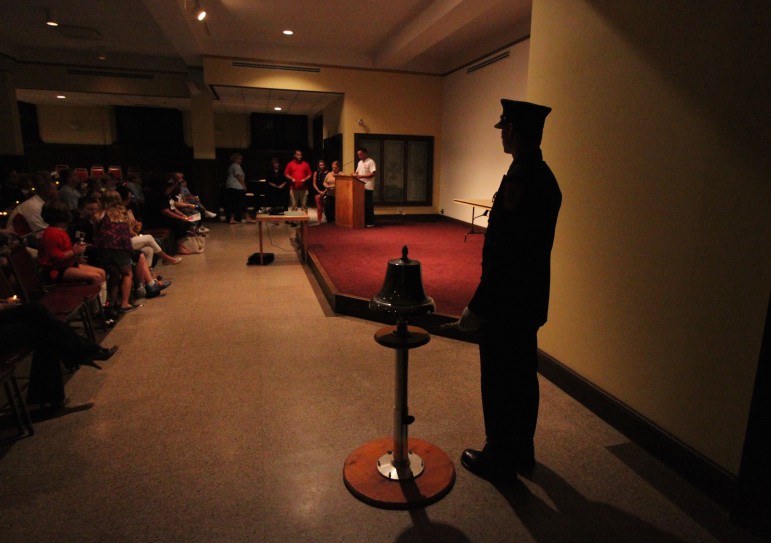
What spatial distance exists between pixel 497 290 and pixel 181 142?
1616 centimetres

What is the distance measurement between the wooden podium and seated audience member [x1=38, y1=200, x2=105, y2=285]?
5.44 metres

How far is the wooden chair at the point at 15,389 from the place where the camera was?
2258mm

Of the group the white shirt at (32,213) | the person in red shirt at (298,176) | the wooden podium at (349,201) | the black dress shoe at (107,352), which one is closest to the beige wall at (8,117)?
the person in red shirt at (298,176)

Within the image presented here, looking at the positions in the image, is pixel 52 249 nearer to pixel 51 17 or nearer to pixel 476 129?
pixel 51 17

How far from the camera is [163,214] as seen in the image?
22.5 feet

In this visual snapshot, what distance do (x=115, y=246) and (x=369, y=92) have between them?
289 inches

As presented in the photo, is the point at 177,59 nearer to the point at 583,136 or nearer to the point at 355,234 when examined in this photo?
the point at 355,234

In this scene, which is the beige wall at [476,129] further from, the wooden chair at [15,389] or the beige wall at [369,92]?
the wooden chair at [15,389]

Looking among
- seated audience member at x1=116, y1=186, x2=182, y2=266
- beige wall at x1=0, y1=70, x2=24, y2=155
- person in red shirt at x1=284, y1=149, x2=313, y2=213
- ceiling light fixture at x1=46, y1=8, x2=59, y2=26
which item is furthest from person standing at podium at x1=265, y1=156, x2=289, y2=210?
seated audience member at x1=116, y1=186, x2=182, y2=266

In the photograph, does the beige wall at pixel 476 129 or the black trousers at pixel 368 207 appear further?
the black trousers at pixel 368 207

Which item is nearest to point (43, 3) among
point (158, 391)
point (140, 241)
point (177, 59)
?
point (177, 59)

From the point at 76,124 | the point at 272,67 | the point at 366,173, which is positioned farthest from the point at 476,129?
the point at 76,124

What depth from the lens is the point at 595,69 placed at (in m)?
2.63

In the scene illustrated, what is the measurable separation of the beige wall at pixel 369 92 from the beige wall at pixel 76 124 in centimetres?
773
